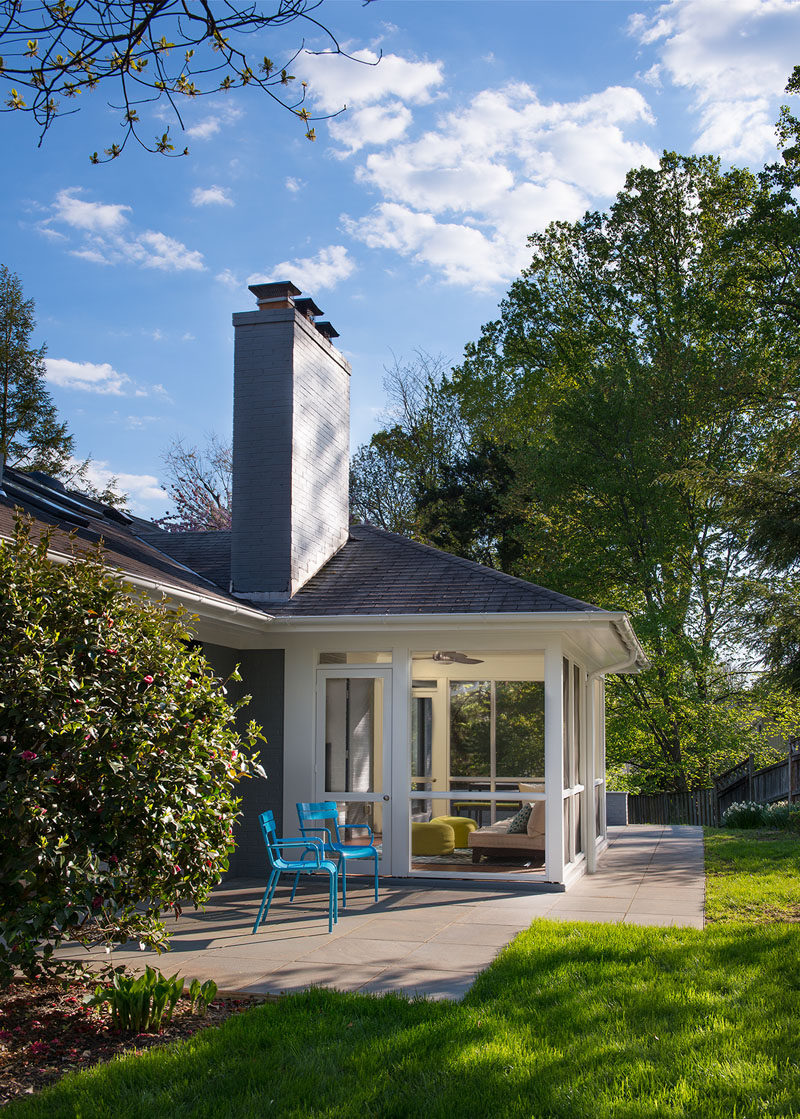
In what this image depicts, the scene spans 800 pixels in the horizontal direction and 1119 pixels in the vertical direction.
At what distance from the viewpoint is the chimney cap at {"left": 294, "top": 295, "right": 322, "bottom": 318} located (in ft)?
40.4

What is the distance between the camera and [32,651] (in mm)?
4762

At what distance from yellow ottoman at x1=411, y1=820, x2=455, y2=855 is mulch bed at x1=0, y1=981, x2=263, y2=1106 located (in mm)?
4919

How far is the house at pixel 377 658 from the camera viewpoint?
32.1ft

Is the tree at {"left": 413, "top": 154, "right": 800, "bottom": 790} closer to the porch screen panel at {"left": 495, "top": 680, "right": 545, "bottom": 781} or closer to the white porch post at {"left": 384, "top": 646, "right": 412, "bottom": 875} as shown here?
the porch screen panel at {"left": 495, "top": 680, "right": 545, "bottom": 781}

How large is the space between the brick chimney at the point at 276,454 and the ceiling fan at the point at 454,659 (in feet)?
5.88

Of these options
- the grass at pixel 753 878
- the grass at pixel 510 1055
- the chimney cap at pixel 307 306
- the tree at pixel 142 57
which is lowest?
the grass at pixel 753 878

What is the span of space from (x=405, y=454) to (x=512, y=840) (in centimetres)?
1861

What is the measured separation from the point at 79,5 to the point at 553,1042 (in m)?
4.98

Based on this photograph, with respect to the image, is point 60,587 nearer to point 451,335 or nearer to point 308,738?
point 308,738

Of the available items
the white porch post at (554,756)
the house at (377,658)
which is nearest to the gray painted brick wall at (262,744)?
the house at (377,658)

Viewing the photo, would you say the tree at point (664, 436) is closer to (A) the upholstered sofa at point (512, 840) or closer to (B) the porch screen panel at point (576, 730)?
(B) the porch screen panel at point (576, 730)

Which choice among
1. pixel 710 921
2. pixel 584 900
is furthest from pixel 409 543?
pixel 710 921

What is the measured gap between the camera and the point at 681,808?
818 inches

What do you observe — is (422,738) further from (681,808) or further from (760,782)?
(760,782)
